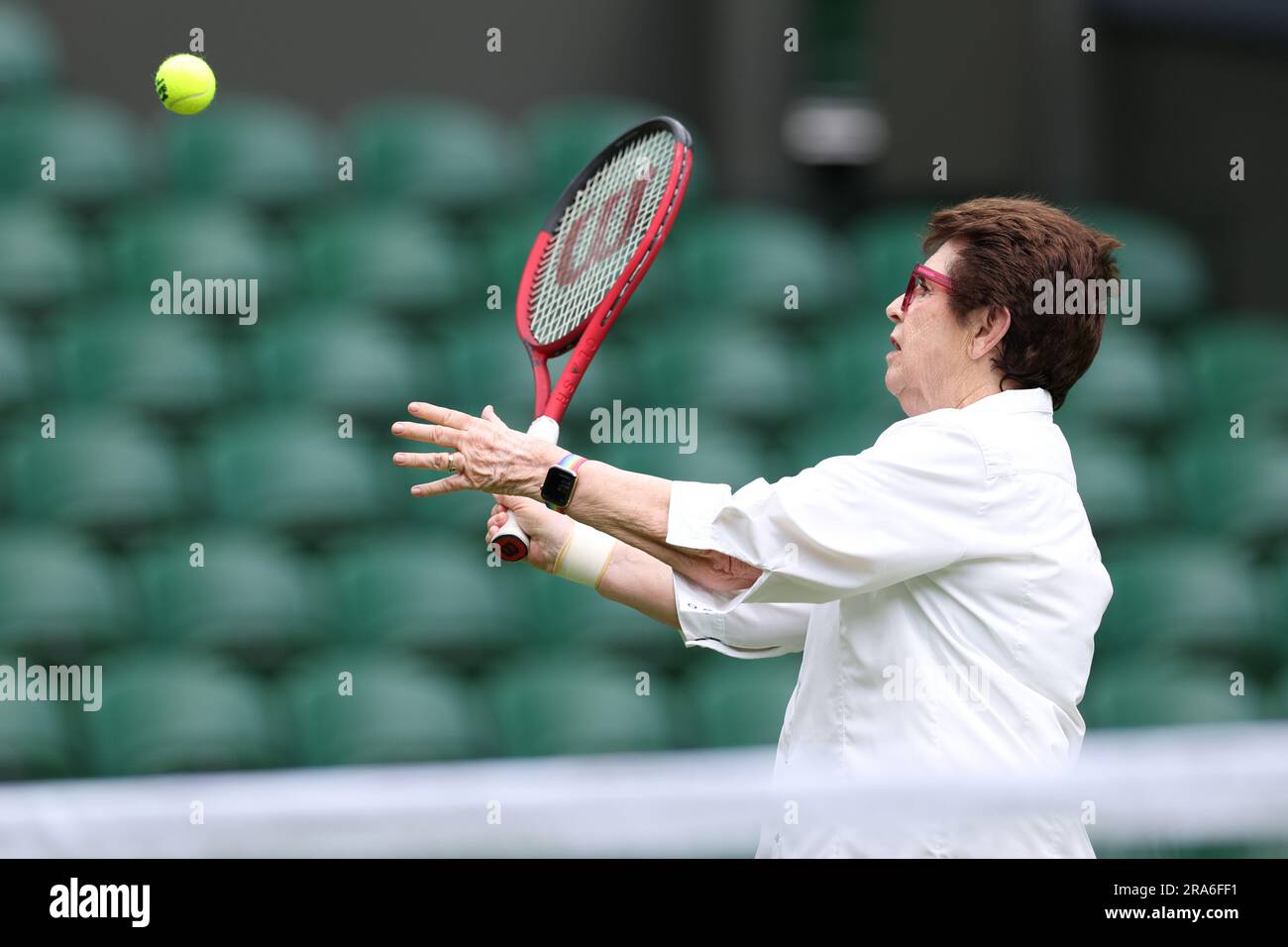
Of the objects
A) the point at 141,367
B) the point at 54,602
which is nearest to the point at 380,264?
the point at 141,367

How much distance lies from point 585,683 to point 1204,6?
11.3 feet

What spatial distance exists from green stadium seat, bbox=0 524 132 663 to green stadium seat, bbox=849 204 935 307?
257 centimetres

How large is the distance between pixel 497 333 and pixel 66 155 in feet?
5.19

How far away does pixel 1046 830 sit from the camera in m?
1.96

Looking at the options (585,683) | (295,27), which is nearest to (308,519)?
→ (585,683)

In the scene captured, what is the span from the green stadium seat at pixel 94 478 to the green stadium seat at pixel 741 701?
1514mm

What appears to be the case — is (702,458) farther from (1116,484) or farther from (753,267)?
(1116,484)

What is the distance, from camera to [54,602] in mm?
4051

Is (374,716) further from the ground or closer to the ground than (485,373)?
closer to the ground

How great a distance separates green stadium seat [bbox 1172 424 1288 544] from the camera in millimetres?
4809

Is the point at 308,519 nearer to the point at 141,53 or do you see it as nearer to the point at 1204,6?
the point at 141,53

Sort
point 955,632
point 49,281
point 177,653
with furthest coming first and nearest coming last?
point 49,281 < point 177,653 < point 955,632

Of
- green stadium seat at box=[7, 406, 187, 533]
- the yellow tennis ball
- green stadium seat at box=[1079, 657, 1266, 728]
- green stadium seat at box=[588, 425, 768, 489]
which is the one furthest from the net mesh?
green stadium seat at box=[1079, 657, 1266, 728]

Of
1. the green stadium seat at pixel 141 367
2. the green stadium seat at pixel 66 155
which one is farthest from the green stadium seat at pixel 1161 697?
the green stadium seat at pixel 66 155
